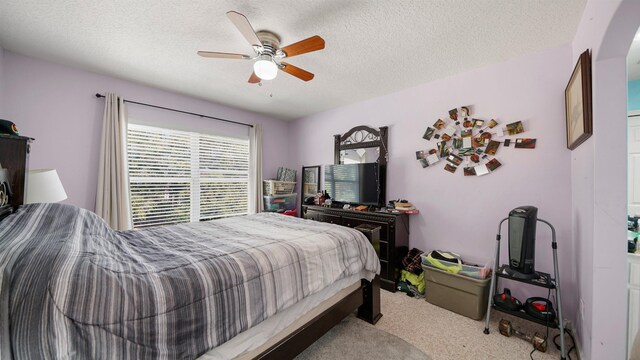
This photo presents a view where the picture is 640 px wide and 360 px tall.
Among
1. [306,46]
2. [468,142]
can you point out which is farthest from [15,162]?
[468,142]

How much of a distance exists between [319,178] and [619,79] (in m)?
3.32

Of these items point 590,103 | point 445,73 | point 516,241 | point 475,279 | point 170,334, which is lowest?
point 475,279

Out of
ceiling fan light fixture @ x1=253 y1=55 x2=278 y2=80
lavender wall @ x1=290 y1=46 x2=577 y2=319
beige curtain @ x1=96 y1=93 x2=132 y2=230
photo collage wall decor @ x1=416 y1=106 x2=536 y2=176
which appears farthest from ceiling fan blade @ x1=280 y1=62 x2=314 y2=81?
beige curtain @ x1=96 y1=93 x2=132 y2=230

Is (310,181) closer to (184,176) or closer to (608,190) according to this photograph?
(184,176)

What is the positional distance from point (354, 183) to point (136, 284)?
2783 mm

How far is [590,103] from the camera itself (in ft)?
4.67

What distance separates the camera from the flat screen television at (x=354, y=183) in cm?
319

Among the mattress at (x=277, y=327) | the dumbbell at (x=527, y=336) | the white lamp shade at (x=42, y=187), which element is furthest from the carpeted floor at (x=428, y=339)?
the white lamp shade at (x=42, y=187)

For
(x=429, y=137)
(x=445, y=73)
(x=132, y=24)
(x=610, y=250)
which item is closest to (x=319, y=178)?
(x=429, y=137)

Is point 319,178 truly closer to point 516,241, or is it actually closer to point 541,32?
point 516,241

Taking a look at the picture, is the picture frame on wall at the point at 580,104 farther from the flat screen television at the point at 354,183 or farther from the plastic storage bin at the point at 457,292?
the flat screen television at the point at 354,183

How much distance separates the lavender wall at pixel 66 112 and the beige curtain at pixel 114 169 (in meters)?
0.12

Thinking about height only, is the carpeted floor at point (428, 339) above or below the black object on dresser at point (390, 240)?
below

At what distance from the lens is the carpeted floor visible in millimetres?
1700
